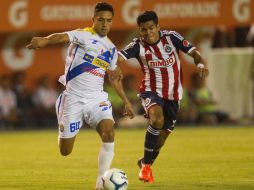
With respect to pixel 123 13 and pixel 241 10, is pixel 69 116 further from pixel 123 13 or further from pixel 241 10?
pixel 241 10

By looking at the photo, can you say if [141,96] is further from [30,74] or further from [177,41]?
[30,74]

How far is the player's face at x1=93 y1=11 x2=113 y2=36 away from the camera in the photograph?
34.9 feet

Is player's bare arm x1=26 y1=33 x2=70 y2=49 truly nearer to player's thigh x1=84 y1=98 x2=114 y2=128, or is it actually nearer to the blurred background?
player's thigh x1=84 y1=98 x2=114 y2=128

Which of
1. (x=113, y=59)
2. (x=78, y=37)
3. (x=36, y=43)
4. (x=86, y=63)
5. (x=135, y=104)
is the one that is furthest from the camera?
(x=135, y=104)

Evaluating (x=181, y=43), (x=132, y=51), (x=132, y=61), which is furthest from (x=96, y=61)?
(x=132, y=61)

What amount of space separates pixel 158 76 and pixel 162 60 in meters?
0.25

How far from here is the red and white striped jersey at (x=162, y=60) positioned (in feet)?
39.8

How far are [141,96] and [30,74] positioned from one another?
42.7 feet

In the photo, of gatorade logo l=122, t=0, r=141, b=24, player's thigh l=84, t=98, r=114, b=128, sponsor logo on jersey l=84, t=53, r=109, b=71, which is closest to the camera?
player's thigh l=84, t=98, r=114, b=128

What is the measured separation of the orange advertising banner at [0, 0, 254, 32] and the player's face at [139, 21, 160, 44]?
10051 mm

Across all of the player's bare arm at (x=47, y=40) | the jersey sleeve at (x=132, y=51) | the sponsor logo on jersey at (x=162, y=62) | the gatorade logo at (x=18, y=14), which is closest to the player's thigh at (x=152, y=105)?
the sponsor logo on jersey at (x=162, y=62)

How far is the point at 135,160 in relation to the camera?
1502 centimetres

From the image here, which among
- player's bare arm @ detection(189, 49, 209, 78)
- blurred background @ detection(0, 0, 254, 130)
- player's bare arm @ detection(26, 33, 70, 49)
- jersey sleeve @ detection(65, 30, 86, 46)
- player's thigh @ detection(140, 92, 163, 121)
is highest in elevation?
player's bare arm @ detection(26, 33, 70, 49)

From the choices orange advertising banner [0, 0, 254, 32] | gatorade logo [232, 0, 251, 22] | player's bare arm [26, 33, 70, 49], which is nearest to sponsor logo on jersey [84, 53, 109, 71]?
player's bare arm [26, 33, 70, 49]
